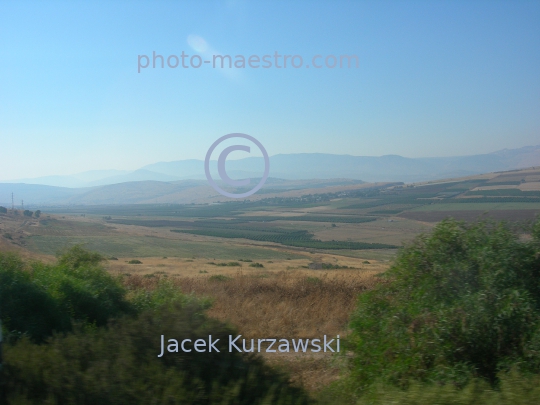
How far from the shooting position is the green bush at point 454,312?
4.42 m

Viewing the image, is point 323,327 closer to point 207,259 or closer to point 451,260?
point 451,260

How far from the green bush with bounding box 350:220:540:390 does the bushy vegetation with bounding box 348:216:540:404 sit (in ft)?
0.03

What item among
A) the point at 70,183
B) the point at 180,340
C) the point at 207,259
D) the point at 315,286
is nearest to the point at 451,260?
the point at 180,340

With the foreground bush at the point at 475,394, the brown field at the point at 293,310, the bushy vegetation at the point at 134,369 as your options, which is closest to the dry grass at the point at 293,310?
the brown field at the point at 293,310

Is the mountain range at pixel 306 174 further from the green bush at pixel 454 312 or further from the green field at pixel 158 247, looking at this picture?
the green bush at pixel 454 312

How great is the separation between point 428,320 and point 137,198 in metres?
62.1

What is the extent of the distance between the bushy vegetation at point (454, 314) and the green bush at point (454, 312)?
1 cm

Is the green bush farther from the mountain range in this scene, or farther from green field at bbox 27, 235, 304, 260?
green field at bbox 27, 235, 304, 260

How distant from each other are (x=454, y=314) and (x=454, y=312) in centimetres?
2

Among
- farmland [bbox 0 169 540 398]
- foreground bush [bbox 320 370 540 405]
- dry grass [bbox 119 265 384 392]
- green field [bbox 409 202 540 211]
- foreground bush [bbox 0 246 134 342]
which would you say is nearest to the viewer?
foreground bush [bbox 320 370 540 405]

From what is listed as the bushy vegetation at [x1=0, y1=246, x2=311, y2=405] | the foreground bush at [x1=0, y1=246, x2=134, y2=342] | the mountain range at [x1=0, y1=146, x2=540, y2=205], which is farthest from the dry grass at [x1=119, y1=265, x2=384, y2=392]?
the mountain range at [x1=0, y1=146, x2=540, y2=205]

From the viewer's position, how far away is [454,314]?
15.1 ft

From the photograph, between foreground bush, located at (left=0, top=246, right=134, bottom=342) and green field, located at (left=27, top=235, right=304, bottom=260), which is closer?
foreground bush, located at (left=0, top=246, right=134, bottom=342)

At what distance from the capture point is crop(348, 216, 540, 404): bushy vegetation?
4406 millimetres
